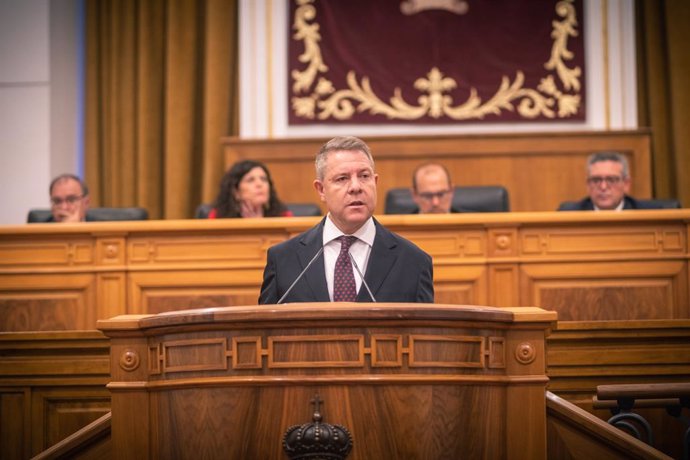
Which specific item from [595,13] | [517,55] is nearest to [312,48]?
[517,55]

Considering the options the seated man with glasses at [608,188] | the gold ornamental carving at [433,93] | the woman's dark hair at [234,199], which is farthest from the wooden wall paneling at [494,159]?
the woman's dark hair at [234,199]

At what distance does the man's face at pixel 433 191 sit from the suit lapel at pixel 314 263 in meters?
2.33

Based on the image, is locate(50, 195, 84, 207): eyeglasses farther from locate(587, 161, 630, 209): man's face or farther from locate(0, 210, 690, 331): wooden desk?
locate(587, 161, 630, 209): man's face

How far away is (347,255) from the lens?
2.95 meters

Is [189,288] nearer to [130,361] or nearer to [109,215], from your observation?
[109,215]

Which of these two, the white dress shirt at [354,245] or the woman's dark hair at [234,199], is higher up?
the woman's dark hair at [234,199]

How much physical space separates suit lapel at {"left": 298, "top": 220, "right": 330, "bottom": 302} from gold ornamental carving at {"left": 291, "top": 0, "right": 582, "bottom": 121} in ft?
13.8

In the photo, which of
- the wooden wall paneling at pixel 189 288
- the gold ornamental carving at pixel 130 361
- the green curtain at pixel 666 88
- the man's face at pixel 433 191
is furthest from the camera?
the green curtain at pixel 666 88

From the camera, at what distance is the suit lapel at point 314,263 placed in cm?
285

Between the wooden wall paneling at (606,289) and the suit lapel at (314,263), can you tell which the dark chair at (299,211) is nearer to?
the wooden wall paneling at (606,289)

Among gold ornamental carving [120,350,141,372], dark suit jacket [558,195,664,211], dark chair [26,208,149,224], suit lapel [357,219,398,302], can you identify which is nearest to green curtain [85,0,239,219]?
dark chair [26,208,149,224]

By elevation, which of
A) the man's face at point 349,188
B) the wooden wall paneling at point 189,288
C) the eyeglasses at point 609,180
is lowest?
the wooden wall paneling at point 189,288

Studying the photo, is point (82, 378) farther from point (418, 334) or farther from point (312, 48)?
point (312, 48)

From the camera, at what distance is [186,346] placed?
2.31 metres
